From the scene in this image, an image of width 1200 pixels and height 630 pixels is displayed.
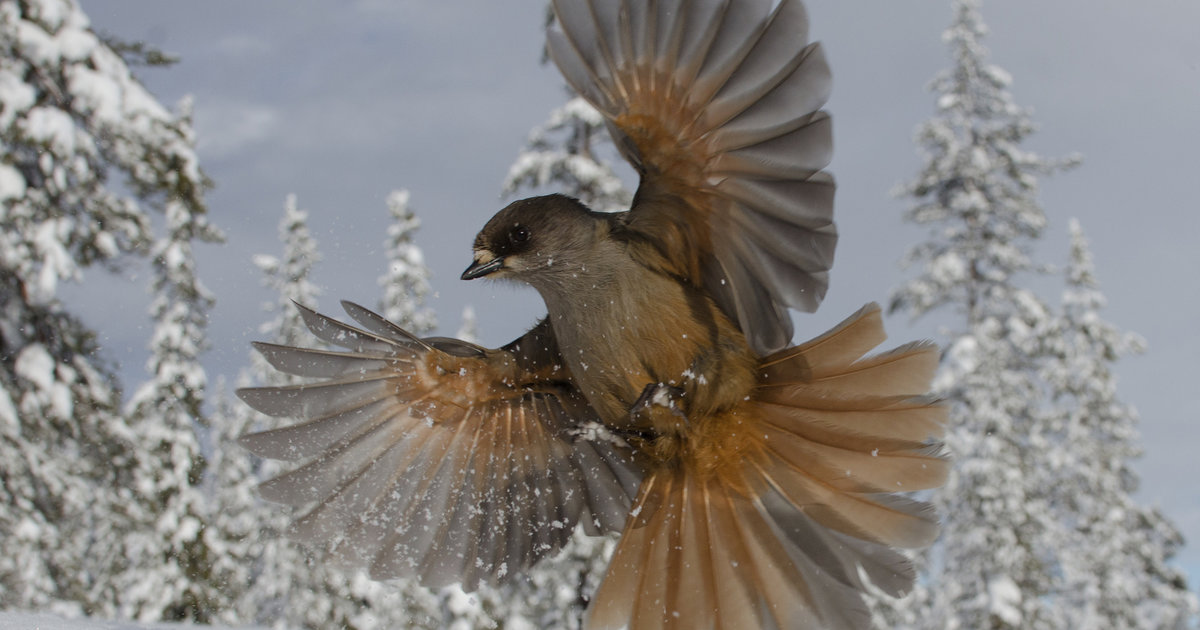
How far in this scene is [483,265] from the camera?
156 inches

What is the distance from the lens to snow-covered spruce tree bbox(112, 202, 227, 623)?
15.6m

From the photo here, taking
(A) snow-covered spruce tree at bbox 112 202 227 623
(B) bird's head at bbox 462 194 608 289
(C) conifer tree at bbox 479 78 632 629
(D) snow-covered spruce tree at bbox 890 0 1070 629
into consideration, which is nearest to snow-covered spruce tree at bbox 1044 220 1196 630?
(D) snow-covered spruce tree at bbox 890 0 1070 629

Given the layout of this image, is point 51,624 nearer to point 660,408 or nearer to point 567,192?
point 660,408

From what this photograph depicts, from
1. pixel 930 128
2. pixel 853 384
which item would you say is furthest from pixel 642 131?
pixel 930 128

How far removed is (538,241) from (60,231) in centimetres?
705

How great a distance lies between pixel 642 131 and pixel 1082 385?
20.7 meters

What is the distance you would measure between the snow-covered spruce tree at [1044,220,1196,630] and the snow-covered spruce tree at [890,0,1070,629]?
59.0 inches

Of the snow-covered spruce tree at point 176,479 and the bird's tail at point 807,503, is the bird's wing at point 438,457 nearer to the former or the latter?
the bird's tail at point 807,503

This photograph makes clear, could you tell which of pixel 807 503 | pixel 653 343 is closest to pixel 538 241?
pixel 653 343

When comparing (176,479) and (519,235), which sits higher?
(176,479)

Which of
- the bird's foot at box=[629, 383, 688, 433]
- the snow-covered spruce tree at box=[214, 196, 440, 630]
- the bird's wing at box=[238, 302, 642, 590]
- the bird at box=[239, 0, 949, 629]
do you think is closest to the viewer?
the bird at box=[239, 0, 949, 629]

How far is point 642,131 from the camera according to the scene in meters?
3.37

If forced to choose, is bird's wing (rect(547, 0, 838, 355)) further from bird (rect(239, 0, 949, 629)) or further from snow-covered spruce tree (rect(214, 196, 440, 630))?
snow-covered spruce tree (rect(214, 196, 440, 630))

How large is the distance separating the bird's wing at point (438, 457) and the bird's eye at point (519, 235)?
694 millimetres
